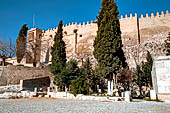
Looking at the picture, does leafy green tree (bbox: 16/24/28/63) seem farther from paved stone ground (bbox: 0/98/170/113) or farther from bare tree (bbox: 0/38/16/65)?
paved stone ground (bbox: 0/98/170/113)

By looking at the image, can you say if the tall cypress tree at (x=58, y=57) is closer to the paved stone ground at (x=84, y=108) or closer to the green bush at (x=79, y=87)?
the green bush at (x=79, y=87)

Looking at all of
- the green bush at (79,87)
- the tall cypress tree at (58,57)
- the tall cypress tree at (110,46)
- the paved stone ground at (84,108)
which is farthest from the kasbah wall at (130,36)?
the paved stone ground at (84,108)

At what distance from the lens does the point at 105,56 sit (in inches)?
548

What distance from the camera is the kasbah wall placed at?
1064 inches

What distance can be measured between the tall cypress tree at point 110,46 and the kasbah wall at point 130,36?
11.8 meters

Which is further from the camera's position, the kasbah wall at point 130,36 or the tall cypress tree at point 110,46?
the kasbah wall at point 130,36

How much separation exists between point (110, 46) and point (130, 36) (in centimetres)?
1999

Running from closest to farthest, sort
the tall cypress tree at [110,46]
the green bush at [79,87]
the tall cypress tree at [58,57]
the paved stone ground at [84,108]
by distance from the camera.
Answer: the paved stone ground at [84,108] < the green bush at [79,87] < the tall cypress tree at [110,46] < the tall cypress tree at [58,57]

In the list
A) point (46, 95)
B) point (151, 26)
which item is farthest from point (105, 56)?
point (151, 26)

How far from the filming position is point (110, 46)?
1419 cm

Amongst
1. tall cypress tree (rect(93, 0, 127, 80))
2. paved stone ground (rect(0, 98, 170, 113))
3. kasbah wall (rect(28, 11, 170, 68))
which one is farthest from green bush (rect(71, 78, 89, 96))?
kasbah wall (rect(28, 11, 170, 68))

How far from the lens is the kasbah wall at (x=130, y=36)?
88.7 feet

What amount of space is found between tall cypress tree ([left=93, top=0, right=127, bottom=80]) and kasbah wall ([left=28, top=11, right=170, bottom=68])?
465 inches

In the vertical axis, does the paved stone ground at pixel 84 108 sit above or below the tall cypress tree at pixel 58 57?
below
